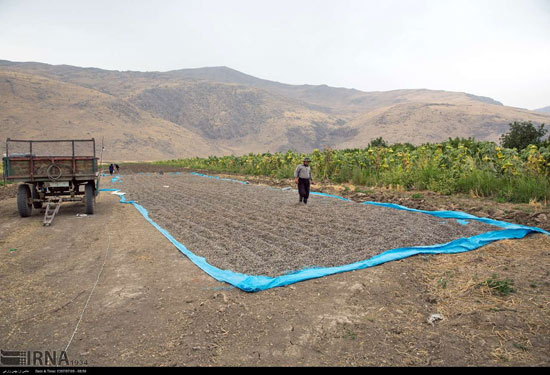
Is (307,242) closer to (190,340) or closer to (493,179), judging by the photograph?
(190,340)

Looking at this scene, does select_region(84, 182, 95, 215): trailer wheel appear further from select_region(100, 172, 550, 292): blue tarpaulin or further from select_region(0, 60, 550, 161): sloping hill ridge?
select_region(0, 60, 550, 161): sloping hill ridge

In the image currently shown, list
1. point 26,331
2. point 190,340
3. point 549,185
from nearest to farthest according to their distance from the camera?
point 190,340 < point 26,331 < point 549,185

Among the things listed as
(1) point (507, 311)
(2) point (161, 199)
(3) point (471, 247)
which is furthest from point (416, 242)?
(2) point (161, 199)

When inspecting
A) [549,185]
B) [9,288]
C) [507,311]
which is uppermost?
[549,185]

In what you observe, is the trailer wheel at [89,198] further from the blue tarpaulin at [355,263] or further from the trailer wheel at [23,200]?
the blue tarpaulin at [355,263]

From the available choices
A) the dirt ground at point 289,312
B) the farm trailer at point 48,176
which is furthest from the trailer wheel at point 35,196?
the dirt ground at point 289,312

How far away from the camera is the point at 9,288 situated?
4074 millimetres

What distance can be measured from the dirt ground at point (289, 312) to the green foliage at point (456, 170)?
422 centimetres

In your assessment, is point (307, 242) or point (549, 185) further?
point (549, 185)

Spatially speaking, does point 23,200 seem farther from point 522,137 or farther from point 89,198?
point 522,137

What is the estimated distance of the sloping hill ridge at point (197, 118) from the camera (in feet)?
214

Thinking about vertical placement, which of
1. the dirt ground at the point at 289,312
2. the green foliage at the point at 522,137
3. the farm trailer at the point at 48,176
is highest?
the green foliage at the point at 522,137

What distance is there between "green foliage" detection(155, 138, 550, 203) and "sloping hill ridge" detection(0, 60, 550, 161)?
5540 centimetres

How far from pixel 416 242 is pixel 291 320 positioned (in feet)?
10.2
